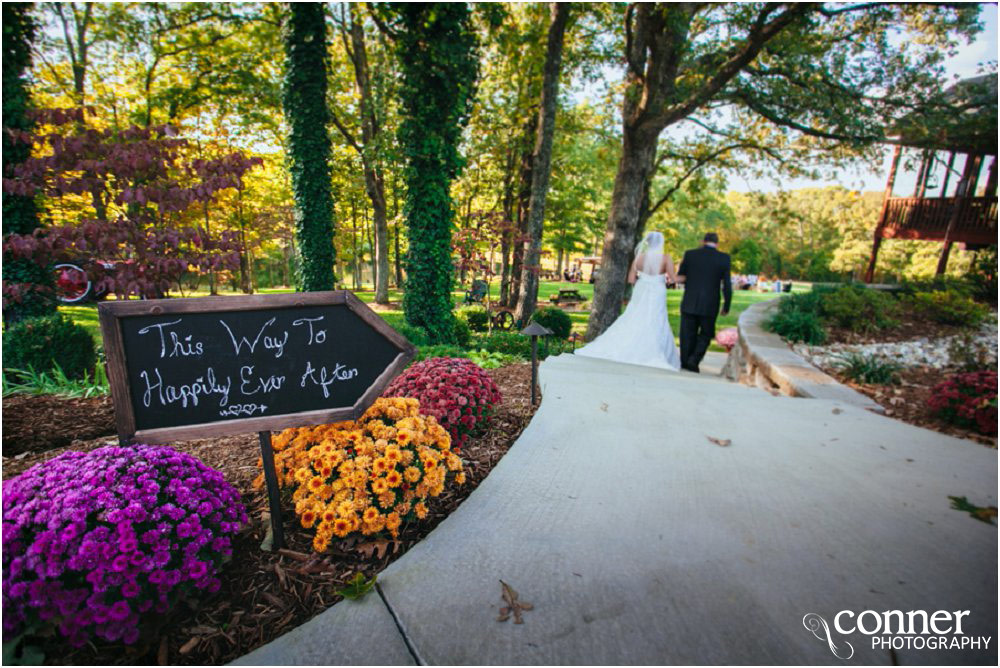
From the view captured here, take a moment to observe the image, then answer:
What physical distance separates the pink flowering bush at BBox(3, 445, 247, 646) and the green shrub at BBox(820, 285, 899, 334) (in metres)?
8.58

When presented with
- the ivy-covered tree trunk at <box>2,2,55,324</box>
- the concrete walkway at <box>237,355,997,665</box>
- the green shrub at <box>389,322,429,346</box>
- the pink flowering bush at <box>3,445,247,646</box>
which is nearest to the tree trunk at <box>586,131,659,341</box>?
the green shrub at <box>389,322,429,346</box>

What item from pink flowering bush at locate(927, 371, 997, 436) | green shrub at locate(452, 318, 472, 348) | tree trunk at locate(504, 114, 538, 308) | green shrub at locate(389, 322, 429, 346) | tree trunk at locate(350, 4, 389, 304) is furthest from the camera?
tree trunk at locate(350, 4, 389, 304)

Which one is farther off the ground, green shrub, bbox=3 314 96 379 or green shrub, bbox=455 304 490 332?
green shrub, bbox=3 314 96 379

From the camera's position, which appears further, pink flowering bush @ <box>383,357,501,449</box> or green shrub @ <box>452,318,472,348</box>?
green shrub @ <box>452,318,472,348</box>

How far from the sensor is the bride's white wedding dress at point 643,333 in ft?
21.8

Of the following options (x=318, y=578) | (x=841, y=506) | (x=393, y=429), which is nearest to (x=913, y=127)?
→ (x=841, y=506)

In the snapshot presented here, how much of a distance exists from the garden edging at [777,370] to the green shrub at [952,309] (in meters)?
2.64

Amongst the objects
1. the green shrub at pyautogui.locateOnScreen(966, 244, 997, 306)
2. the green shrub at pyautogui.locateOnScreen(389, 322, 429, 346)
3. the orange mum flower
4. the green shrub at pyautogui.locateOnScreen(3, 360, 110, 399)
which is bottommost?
the green shrub at pyautogui.locateOnScreen(3, 360, 110, 399)

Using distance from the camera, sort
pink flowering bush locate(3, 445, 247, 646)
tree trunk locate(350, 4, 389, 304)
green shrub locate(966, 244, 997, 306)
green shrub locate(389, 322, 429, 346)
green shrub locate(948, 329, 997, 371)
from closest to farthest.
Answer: pink flowering bush locate(3, 445, 247, 646) → green shrub locate(948, 329, 997, 371) → green shrub locate(389, 322, 429, 346) → green shrub locate(966, 244, 997, 306) → tree trunk locate(350, 4, 389, 304)

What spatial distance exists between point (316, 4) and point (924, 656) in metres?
11.3

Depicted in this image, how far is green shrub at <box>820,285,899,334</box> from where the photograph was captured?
6766 mm

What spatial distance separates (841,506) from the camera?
7.62 feet

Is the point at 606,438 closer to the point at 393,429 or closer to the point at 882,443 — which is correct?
the point at 393,429

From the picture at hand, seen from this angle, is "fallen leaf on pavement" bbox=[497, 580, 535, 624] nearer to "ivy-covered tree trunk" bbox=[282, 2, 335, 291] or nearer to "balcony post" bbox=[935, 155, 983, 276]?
"ivy-covered tree trunk" bbox=[282, 2, 335, 291]
